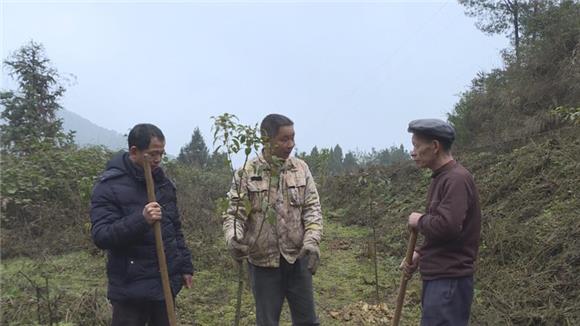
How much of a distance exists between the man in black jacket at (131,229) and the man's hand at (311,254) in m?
0.78

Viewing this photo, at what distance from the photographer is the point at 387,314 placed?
15.5 ft

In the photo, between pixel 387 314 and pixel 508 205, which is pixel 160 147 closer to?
pixel 387 314

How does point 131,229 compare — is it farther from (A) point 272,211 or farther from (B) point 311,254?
(B) point 311,254

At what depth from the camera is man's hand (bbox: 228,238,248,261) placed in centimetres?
279

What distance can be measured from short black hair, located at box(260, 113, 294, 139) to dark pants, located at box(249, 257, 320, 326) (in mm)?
743

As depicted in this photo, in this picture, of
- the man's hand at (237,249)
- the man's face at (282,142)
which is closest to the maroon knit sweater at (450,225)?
the man's face at (282,142)

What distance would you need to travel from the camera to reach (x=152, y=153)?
2.58 m

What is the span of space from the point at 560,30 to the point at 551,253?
897 centimetres

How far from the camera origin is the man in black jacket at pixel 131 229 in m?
2.41

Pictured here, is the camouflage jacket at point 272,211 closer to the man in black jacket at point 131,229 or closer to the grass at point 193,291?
the man in black jacket at point 131,229

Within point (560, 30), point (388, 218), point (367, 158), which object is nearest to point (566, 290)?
point (388, 218)

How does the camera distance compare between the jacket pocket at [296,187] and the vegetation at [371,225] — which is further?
the vegetation at [371,225]

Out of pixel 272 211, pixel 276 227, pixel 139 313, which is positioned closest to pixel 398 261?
pixel 276 227

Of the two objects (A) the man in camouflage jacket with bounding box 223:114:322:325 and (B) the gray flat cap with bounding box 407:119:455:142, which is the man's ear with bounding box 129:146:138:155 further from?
(B) the gray flat cap with bounding box 407:119:455:142
